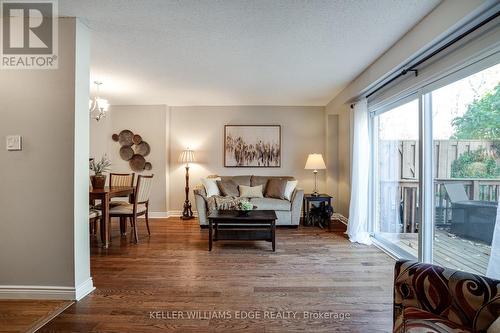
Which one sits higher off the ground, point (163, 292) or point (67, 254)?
point (67, 254)

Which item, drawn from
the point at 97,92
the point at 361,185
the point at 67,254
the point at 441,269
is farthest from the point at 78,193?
the point at 361,185

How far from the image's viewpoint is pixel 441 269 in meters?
1.30

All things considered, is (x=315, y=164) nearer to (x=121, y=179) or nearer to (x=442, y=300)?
(x=121, y=179)

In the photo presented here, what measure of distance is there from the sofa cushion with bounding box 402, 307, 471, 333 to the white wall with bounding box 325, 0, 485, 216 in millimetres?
1962

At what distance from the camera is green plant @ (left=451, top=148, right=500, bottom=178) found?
2029mm

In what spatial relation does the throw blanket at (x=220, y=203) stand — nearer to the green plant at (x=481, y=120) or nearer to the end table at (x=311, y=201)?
the end table at (x=311, y=201)

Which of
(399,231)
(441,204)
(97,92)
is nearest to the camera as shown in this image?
(441,204)

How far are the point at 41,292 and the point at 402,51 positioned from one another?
4.03m

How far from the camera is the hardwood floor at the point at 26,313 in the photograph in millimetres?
1866

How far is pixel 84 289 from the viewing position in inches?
90.5

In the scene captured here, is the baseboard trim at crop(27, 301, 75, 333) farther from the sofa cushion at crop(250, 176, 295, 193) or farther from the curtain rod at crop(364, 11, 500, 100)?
the curtain rod at crop(364, 11, 500, 100)

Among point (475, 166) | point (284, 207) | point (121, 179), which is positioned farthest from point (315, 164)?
point (121, 179)

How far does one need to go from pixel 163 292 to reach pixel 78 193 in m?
1.15

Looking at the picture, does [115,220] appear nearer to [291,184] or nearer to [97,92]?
[97,92]
